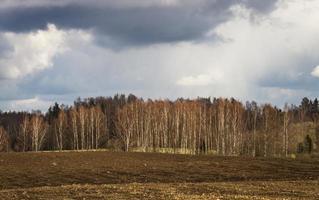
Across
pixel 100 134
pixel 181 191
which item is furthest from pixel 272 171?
pixel 100 134

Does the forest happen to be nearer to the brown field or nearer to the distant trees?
the distant trees

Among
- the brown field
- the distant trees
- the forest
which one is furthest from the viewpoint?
the distant trees

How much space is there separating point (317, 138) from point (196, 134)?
3436 cm

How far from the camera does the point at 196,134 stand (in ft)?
431

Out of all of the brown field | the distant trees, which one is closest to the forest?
the distant trees

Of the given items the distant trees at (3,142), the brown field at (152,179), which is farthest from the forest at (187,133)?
the brown field at (152,179)

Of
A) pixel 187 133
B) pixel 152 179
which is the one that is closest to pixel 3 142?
pixel 187 133

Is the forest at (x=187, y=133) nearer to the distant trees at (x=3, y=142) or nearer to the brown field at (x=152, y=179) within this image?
the distant trees at (x=3, y=142)

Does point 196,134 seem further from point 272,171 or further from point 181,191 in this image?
point 181,191

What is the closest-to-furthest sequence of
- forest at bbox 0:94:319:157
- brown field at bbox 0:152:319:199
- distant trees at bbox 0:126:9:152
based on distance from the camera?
1. brown field at bbox 0:152:319:199
2. forest at bbox 0:94:319:157
3. distant trees at bbox 0:126:9:152

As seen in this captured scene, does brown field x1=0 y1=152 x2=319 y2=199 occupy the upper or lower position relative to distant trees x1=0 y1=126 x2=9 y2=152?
lower

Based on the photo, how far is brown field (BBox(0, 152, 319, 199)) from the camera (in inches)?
1109

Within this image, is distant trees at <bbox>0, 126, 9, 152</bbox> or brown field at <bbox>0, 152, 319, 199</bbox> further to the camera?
distant trees at <bbox>0, 126, 9, 152</bbox>

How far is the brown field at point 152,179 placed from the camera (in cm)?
2816
